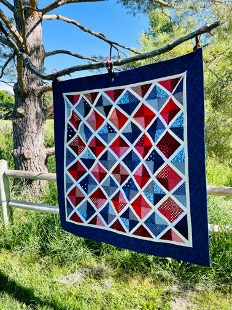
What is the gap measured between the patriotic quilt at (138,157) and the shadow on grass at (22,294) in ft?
1.71

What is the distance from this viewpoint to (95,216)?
1.92m

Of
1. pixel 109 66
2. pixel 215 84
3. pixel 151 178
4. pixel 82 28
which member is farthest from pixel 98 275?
pixel 215 84

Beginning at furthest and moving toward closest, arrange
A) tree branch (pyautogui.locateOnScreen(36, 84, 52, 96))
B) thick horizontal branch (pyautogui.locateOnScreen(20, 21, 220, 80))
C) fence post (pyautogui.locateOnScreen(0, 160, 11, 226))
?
tree branch (pyautogui.locateOnScreen(36, 84, 52, 96)), fence post (pyautogui.locateOnScreen(0, 160, 11, 226)), thick horizontal branch (pyautogui.locateOnScreen(20, 21, 220, 80))

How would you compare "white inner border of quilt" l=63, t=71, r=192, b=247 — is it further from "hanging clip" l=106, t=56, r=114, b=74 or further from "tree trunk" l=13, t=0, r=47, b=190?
"tree trunk" l=13, t=0, r=47, b=190

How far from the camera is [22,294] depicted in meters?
2.11

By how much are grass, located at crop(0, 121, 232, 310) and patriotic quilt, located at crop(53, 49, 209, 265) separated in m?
0.48

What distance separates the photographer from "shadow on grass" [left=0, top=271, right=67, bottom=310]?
198cm

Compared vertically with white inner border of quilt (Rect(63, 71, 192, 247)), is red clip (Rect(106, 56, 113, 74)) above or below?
above

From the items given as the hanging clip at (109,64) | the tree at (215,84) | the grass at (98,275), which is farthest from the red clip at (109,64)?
the tree at (215,84)

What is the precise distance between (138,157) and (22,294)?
1.38m

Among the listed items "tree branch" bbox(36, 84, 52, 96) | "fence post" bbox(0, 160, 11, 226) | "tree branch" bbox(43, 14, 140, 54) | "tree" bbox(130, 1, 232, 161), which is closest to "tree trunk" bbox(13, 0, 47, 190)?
"tree branch" bbox(36, 84, 52, 96)

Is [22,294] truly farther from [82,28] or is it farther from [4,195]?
[82,28]

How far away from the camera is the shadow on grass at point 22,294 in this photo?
1981 mm

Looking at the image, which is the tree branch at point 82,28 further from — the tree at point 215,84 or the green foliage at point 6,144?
the green foliage at point 6,144
